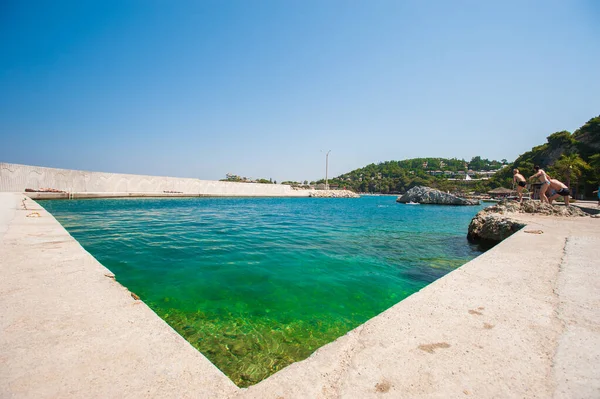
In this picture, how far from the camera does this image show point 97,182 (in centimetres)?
3862

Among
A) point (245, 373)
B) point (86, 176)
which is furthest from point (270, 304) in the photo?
point (86, 176)

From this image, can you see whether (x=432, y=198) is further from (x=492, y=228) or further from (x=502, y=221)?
(x=502, y=221)

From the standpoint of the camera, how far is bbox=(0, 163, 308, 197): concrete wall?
30.2m

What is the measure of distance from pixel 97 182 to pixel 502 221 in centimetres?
4966

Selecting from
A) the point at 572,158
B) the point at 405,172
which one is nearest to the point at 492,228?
the point at 572,158

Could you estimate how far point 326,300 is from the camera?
4.28 m

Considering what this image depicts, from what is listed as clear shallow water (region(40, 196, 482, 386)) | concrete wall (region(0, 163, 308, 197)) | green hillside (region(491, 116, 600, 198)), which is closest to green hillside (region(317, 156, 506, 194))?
green hillside (region(491, 116, 600, 198))

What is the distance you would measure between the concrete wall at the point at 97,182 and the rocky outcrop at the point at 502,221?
46.8 m

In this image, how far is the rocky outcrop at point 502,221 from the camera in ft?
26.6

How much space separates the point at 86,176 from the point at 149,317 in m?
47.4

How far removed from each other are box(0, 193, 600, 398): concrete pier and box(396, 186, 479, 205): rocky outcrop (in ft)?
169

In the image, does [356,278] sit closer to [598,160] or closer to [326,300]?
[326,300]

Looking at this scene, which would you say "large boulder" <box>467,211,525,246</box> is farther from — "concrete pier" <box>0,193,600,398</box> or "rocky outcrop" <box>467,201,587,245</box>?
"concrete pier" <box>0,193,600,398</box>

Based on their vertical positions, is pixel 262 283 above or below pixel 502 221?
below
